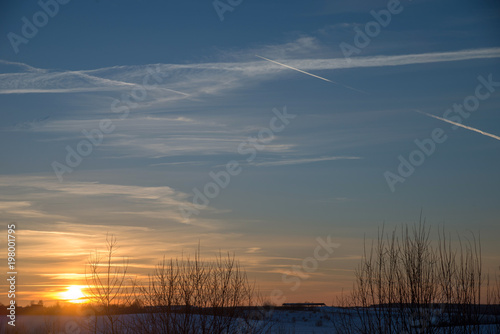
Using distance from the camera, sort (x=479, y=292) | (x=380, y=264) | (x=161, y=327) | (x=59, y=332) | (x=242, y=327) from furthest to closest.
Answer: (x=59, y=332) → (x=242, y=327) → (x=161, y=327) → (x=380, y=264) → (x=479, y=292)

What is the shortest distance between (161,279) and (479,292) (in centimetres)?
1081

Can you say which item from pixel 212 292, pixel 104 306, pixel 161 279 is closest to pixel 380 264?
pixel 212 292

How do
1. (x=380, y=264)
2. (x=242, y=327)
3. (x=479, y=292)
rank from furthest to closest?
1. (x=242, y=327)
2. (x=380, y=264)
3. (x=479, y=292)

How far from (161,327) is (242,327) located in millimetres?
3840

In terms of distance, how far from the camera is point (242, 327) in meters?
22.0

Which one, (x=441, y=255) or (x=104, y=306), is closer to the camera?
(x=441, y=255)

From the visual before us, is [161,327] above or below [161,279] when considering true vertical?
below

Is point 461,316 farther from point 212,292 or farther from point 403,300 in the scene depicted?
point 212,292

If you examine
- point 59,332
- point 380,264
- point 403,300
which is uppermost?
point 380,264

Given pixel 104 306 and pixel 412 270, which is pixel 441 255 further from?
pixel 104 306

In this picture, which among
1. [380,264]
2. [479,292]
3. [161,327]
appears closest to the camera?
[479,292]

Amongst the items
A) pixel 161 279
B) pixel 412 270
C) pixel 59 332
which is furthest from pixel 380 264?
pixel 59 332

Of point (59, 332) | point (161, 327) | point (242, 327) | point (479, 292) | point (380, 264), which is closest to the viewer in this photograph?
point (479, 292)

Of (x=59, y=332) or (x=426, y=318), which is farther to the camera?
(x=59, y=332)
